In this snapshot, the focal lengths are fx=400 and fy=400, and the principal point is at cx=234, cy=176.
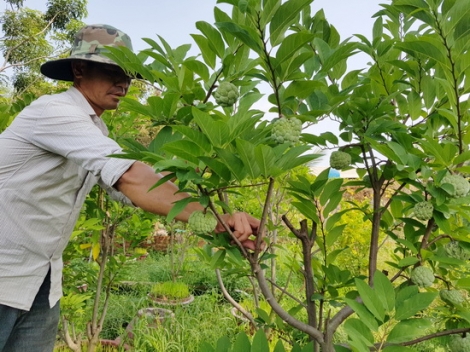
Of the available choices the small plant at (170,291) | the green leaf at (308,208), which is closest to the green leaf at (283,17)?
the green leaf at (308,208)

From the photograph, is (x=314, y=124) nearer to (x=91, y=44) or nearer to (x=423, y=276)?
(x=423, y=276)

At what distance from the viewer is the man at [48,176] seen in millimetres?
1120

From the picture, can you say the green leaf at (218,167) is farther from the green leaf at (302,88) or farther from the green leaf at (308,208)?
the green leaf at (308,208)

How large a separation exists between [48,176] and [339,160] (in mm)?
951

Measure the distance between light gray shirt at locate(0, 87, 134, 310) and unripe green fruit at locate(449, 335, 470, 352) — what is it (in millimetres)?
1034

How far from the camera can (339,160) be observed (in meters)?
1.02

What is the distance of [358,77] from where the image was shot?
113 centimetres

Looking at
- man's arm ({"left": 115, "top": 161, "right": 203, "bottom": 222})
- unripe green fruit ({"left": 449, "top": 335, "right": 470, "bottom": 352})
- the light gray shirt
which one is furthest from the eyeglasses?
unripe green fruit ({"left": 449, "top": 335, "right": 470, "bottom": 352})

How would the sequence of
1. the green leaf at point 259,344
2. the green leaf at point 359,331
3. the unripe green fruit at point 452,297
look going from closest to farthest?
the green leaf at point 359,331, the green leaf at point 259,344, the unripe green fruit at point 452,297

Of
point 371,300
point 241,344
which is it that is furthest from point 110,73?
point 371,300

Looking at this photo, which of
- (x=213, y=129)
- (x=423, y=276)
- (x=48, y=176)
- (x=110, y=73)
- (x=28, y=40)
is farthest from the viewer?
(x=28, y=40)

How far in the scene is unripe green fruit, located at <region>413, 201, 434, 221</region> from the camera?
34.3 inches

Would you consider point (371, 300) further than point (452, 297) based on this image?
No

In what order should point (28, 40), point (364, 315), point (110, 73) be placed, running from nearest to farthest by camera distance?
point (364, 315) → point (110, 73) → point (28, 40)
